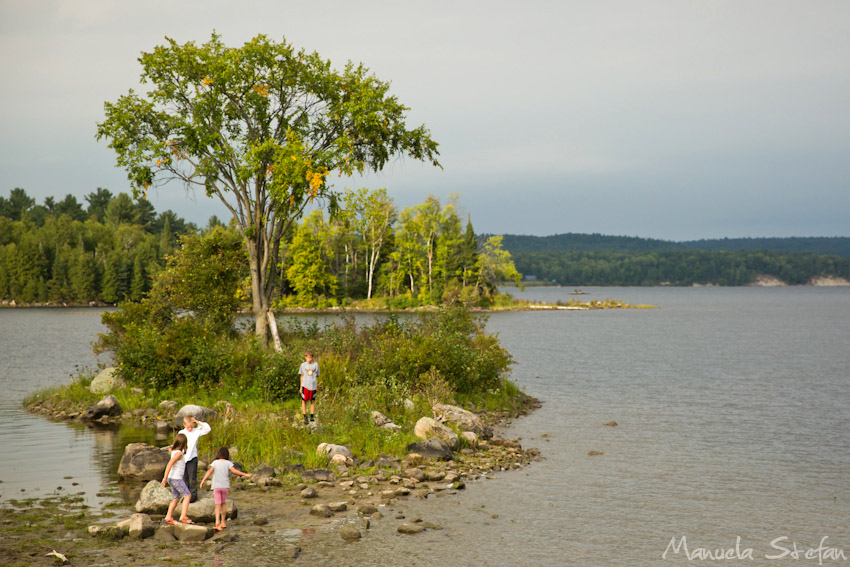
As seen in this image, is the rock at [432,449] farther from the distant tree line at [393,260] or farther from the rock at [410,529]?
the distant tree line at [393,260]

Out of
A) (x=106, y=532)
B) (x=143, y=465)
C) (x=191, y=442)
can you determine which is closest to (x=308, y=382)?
(x=143, y=465)

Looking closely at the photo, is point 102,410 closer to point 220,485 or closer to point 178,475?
point 178,475

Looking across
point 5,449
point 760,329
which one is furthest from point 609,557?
point 760,329

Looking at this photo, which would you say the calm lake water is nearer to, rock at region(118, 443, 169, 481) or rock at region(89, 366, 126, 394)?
rock at region(118, 443, 169, 481)

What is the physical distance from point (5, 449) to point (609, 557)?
1583cm

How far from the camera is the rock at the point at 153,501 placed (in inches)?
500

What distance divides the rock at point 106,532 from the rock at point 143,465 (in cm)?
397

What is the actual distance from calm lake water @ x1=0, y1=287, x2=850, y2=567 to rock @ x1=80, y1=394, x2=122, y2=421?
1.03 metres

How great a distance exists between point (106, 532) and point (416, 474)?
262 inches

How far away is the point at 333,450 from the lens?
1694 centimetres

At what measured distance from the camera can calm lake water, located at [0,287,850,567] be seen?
1171cm

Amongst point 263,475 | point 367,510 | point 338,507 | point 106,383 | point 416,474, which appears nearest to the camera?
point 367,510

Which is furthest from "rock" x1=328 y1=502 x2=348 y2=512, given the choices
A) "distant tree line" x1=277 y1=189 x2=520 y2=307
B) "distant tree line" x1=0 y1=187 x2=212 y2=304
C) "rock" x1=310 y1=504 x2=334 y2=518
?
"distant tree line" x1=0 y1=187 x2=212 y2=304

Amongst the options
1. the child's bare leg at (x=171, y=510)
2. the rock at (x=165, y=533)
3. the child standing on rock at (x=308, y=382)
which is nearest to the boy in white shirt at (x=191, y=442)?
the child's bare leg at (x=171, y=510)
